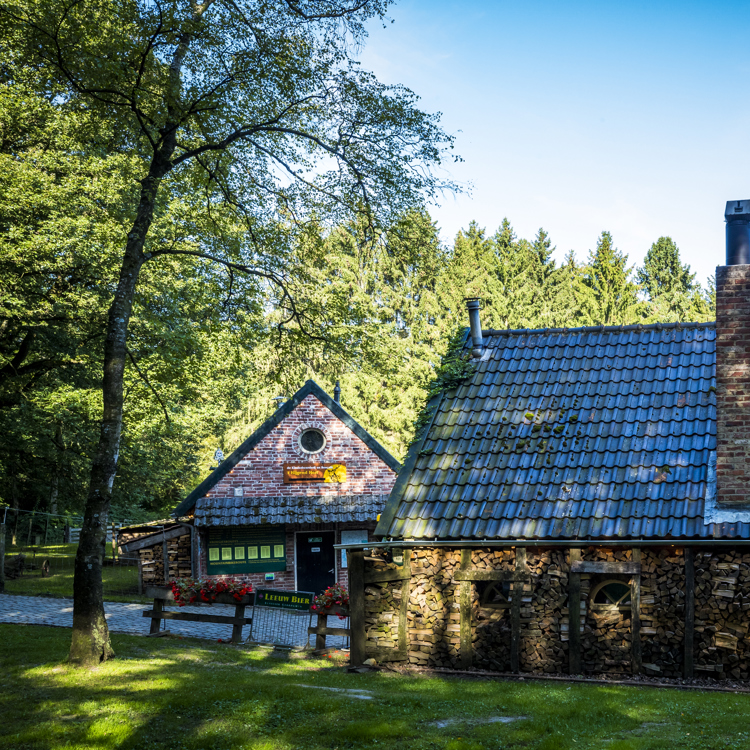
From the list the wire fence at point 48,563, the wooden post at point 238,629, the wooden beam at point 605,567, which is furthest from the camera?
the wire fence at point 48,563

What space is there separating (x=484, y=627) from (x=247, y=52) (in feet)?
33.3

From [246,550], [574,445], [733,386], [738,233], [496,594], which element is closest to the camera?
[733,386]

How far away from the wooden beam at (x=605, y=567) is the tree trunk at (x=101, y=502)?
670 centimetres

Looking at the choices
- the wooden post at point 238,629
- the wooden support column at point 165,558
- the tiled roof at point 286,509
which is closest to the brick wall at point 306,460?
the tiled roof at point 286,509

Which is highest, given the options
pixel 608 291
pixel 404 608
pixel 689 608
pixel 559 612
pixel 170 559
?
pixel 608 291

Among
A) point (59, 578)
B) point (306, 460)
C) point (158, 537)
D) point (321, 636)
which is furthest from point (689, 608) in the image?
point (59, 578)

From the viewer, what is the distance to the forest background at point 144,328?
1552 cm

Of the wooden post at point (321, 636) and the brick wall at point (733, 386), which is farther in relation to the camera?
the wooden post at point (321, 636)

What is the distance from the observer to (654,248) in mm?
46219

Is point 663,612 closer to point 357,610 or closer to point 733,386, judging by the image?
point 733,386

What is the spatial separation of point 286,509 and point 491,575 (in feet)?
37.6

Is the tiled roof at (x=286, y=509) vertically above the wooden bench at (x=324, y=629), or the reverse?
the tiled roof at (x=286, y=509)

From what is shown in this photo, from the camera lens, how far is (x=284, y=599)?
1411 cm

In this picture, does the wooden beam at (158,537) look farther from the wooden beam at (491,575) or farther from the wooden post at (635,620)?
the wooden post at (635,620)
